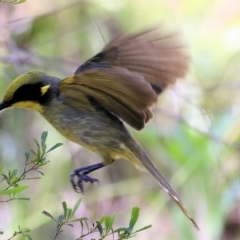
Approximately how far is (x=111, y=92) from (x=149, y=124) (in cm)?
170

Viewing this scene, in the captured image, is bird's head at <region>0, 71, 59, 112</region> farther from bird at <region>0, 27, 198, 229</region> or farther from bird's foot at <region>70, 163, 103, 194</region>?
bird's foot at <region>70, 163, 103, 194</region>

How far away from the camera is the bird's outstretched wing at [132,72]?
6.91 ft

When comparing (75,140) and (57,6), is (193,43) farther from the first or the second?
(75,140)

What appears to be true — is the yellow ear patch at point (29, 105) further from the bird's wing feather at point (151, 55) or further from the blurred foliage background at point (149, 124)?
the blurred foliage background at point (149, 124)

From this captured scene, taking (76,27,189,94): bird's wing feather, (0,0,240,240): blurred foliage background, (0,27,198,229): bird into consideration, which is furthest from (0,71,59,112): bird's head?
(0,0,240,240): blurred foliage background

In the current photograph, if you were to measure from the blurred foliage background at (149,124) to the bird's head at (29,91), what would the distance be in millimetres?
920

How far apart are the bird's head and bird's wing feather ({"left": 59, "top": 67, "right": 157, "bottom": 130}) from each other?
0.20 ft

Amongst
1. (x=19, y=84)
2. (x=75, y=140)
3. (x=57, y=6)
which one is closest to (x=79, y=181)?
(x=75, y=140)

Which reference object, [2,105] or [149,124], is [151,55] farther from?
[149,124]

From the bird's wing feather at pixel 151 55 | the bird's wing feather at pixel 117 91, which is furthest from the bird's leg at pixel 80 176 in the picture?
the bird's wing feather at pixel 151 55

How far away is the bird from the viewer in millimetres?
2146

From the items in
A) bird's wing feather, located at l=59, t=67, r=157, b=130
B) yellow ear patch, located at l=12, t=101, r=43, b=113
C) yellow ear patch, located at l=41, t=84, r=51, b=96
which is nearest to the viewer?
bird's wing feather, located at l=59, t=67, r=157, b=130

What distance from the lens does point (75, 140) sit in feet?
7.91

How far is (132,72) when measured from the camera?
2186mm
